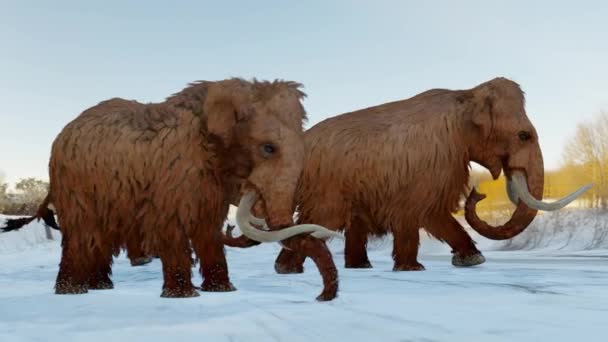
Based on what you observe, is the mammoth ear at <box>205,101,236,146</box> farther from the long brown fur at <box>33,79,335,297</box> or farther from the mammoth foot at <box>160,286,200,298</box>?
the mammoth foot at <box>160,286,200,298</box>

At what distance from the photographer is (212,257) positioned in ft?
16.3

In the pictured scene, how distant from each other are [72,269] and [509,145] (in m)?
4.11

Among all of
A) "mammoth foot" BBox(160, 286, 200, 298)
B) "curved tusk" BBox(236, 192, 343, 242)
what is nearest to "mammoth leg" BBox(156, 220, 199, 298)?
"mammoth foot" BBox(160, 286, 200, 298)

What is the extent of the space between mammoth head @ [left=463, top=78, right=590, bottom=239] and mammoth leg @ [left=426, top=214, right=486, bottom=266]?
289 millimetres

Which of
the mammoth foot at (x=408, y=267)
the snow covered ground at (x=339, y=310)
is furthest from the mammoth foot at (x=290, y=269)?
the mammoth foot at (x=408, y=267)

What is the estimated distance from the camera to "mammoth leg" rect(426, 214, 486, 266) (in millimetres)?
7242

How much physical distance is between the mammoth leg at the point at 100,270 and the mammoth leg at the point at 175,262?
25.4 inches

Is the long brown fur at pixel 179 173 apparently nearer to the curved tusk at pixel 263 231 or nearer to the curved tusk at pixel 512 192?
the curved tusk at pixel 263 231

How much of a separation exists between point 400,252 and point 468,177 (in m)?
1.02

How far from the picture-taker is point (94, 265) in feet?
17.3

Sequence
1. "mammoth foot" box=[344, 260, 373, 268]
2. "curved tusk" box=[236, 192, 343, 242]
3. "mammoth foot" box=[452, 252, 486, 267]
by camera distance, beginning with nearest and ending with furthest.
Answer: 1. "curved tusk" box=[236, 192, 343, 242]
2. "mammoth foot" box=[452, 252, 486, 267]
3. "mammoth foot" box=[344, 260, 373, 268]

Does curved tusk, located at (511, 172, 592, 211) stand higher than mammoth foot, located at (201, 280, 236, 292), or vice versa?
curved tusk, located at (511, 172, 592, 211)

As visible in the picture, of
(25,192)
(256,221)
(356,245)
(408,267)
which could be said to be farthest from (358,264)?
→ (25,192)

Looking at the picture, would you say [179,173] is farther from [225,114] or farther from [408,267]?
[408,267]
